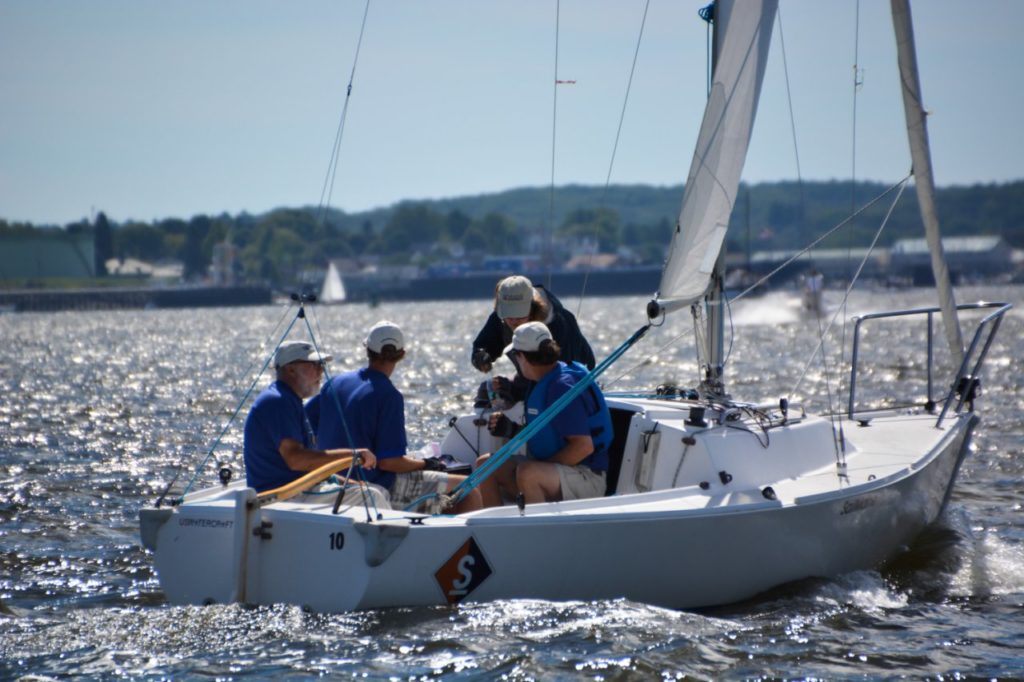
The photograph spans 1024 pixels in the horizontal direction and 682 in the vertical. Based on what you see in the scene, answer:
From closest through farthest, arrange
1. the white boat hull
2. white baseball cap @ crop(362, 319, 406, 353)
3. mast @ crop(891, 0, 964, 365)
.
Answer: the white boat hull
white baseball cap @ crop(362, 319, 406, 353)
mast @ crop(891, 0, 964, 365)

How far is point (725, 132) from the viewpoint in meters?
8.13

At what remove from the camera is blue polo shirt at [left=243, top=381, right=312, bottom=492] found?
6.54 meters

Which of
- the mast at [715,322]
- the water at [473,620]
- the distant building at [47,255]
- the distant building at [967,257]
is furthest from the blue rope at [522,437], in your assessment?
the distant building at [967,257]

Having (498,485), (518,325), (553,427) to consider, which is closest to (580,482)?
(553,427)

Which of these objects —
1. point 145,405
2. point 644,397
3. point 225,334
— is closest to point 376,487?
point 644,397

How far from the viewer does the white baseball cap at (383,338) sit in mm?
6633

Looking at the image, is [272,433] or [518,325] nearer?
[272,433]

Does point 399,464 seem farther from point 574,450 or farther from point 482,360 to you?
point 482,360

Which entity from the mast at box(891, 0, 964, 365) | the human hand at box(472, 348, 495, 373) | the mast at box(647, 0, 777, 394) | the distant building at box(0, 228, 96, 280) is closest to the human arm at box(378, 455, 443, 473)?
the human hand at box(472, 348, 495, 373)

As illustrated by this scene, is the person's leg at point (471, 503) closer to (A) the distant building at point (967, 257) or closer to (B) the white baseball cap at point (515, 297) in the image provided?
(B) the white baseball cap at point (515, 297)

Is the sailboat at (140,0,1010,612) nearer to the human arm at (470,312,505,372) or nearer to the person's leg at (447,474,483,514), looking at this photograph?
the person's leg at (447,474,483,514)

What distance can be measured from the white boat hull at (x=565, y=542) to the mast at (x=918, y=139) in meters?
2.39

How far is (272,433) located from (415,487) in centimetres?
78

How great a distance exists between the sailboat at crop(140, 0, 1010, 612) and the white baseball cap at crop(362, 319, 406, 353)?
2.20 ft
